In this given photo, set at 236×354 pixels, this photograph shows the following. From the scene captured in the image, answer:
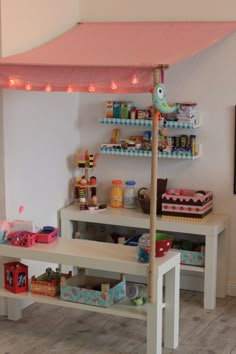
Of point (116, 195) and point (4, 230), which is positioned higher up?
point (116, 195)

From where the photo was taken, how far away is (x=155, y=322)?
11.8 feet

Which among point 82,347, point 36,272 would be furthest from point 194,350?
point 36,272

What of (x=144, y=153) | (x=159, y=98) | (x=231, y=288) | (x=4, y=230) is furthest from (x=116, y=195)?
(x=159, y=98)

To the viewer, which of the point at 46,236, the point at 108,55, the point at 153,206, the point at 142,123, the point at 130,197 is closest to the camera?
the point at 153,206

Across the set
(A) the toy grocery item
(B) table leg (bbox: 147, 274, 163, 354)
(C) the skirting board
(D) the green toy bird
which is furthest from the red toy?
(C) the skirting board

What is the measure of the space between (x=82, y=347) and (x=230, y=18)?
2.20 metres

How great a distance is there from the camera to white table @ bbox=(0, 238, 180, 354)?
142 inches

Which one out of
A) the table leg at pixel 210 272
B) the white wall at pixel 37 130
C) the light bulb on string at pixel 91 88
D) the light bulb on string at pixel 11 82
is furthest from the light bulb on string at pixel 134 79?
the table leg at pixel 210 272

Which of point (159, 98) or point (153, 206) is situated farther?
point (153, 206)

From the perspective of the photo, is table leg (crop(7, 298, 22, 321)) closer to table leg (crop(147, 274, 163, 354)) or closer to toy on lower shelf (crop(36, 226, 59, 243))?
toy on lower shelf (crop(36, 226, 59, 243))

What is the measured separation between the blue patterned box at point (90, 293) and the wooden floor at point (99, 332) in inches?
10.1

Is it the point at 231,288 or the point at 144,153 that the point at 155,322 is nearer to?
the point at 231,288

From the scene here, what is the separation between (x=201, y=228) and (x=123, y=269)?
0.93 m

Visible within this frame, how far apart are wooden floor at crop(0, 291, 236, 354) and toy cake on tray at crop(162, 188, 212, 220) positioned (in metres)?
0.58
